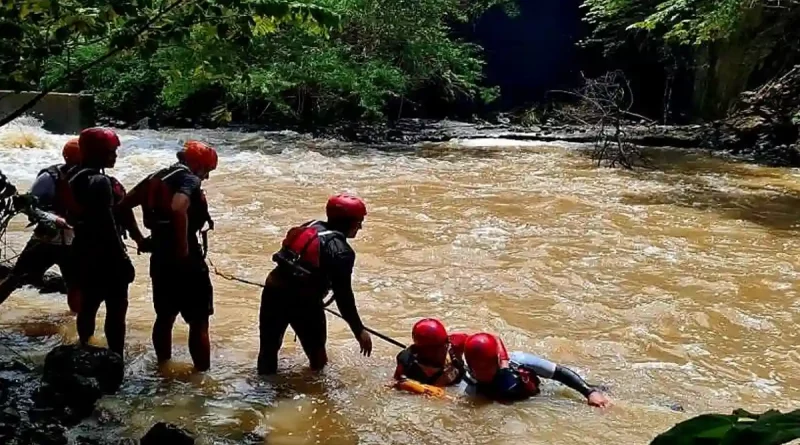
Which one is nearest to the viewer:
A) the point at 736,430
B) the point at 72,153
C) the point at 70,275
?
the point at 736,430

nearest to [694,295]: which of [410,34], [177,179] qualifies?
[177,179]

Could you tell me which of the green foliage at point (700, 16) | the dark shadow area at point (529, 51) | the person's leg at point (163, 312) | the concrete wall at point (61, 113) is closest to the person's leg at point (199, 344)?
the person's leg at point (163, 312)

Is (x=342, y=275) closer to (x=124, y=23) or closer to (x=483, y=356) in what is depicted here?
(x=483, y=356)

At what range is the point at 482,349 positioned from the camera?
5.00 m

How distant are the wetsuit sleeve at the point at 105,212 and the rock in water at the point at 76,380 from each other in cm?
67

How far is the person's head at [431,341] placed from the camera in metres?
5.09

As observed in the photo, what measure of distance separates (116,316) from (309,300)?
51.1 inches

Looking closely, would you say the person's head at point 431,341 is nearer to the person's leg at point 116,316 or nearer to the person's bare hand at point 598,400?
the person's bare hand at point 598,400

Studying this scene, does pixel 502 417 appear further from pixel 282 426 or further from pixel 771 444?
pixel 771 444

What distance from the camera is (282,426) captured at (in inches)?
179

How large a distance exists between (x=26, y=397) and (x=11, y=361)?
0.73 metres

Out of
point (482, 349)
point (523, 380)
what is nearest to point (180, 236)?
point (482, 349)

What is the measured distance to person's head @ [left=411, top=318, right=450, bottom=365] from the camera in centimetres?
509

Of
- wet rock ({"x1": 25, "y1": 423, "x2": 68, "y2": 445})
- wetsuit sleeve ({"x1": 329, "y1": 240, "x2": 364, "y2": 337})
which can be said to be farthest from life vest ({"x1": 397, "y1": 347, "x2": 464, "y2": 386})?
wet rock ({"x1": 25, "y1": 423, "x2": 68, "y2": 445})
